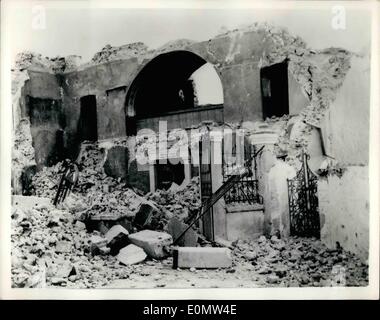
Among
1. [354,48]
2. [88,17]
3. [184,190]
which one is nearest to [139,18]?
[88,17]

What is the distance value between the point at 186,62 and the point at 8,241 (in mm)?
2431

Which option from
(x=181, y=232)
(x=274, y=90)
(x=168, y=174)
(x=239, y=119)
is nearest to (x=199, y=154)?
(x=168, y=174)

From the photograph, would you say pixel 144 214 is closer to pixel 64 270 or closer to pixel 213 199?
pixel 213 199

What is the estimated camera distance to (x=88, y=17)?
383cm

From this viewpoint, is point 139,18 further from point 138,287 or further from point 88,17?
point 138,287

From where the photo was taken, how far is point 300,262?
381 cm

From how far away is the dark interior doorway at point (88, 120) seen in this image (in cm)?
403

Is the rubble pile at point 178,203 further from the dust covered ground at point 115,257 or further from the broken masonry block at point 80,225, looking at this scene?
the broken masonry block at point 80,225

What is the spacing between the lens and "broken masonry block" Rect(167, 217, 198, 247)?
3857 millimetres

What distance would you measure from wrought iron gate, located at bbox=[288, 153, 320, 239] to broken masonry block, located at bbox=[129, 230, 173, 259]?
119 centimetres

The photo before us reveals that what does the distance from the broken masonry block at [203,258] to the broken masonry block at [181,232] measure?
0.06 metres

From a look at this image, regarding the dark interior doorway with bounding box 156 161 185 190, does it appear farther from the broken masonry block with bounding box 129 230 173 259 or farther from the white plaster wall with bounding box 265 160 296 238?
the white plaster wall with bounding box 265 160 296 238

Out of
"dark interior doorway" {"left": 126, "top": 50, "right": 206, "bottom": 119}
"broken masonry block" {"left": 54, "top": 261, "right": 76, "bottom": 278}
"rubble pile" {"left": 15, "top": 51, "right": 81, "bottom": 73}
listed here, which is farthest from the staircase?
"rubble pile" {"left": 15, "top": 51, "right": 81, "bottom": 73}

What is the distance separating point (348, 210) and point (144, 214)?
1914mm
